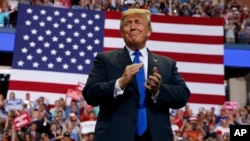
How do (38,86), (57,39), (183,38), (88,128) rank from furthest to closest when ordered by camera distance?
1. (183,38)
2. (57,39)
3. (38,86)
4. (88,128)

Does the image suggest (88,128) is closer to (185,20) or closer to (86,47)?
(86,47)

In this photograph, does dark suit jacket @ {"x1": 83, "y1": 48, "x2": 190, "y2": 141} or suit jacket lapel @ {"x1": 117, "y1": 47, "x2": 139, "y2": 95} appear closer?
dark suit jacket @ {"x1": 83, "y1": 48, "x2": 190, "y2": 141}

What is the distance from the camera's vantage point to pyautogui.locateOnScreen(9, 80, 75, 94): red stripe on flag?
13664 millimetres

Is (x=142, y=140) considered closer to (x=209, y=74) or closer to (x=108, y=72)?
(x=108, y=72)

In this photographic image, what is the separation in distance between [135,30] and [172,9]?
14.0 m

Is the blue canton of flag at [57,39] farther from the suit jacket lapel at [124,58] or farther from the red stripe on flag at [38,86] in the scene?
the suit jacket lapel at [124,58]

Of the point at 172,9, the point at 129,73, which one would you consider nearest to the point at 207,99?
the point at 172,9

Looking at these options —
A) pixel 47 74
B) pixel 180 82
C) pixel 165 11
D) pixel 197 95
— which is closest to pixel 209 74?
pixel 197 95

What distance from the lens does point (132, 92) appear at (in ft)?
8.84

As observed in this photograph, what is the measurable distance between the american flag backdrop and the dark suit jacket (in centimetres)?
1120

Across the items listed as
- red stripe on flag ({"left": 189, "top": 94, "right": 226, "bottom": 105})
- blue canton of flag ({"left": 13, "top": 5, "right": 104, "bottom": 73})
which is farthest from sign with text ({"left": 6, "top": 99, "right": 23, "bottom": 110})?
red stripe on flag ({"left": 189, "top": 94, "right": 226, "bottom": 105})

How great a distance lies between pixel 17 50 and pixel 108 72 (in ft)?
39.1

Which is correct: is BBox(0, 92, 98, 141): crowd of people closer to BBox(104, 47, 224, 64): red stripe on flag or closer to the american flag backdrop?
the american flag backdrop

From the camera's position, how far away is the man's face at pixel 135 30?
2.69m
